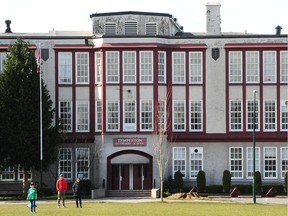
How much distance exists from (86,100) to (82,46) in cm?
413

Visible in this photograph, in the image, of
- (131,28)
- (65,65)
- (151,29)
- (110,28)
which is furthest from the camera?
(151,29)

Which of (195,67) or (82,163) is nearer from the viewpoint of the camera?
(82,163)

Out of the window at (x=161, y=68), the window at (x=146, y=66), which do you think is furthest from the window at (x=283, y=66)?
the window at (x=146, y=66)

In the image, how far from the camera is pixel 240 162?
78125 millimetres

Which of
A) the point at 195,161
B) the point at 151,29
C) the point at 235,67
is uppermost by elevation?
the point at 151,29

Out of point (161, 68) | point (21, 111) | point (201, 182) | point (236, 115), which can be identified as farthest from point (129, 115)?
point (21, 111)

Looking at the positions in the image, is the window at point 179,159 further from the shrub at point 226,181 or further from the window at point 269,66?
the window at point 269,66

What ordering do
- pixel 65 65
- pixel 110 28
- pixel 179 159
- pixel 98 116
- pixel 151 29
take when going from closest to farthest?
pixel 98 116 → pixel 65 65 → pixel 179 159 → pixel 110 28 → pixel 151 29

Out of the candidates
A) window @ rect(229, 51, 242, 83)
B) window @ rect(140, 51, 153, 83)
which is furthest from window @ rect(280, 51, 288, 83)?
window @ rect(140, 51, 153, 83)

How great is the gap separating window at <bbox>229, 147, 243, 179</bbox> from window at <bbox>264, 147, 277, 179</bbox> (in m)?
1.90

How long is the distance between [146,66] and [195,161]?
822cm

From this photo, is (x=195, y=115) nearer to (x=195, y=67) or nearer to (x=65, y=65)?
(x=195, y=67)

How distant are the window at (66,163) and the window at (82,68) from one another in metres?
5.41

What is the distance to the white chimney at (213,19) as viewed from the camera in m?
81.4
